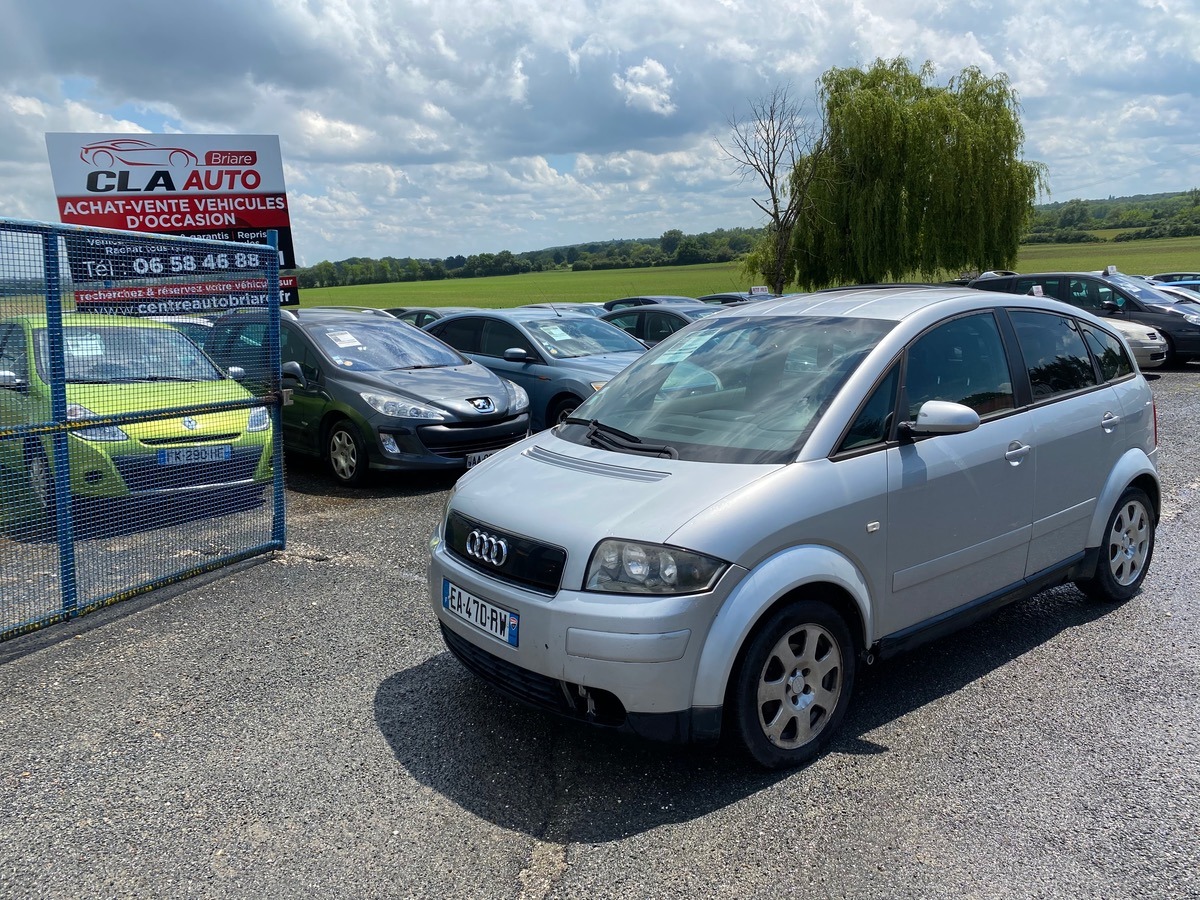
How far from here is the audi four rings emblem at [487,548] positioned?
343 cm

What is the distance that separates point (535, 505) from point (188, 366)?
123 inches

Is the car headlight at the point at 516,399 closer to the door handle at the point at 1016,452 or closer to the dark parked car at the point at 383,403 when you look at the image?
the dark parked car at the point at 383,403

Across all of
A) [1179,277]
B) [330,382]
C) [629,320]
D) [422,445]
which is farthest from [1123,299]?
[1179,277]

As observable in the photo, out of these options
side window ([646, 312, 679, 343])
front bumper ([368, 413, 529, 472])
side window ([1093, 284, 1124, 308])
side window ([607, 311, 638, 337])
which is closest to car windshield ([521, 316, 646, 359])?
front bumper ([368, 413, 529, 472])

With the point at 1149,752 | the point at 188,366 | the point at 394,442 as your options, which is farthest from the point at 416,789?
the point at 394,442

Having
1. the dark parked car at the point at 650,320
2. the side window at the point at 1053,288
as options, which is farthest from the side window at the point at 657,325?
the side window at the point at 1053,288

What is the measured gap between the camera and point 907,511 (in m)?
3.66

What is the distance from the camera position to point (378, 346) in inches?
370

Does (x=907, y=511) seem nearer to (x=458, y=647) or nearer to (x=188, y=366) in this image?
(x=458, y=647)

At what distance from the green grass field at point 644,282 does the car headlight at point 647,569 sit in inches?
1745

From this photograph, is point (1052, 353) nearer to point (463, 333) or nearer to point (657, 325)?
point (463, 333)

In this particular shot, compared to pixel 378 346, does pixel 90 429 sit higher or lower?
lower

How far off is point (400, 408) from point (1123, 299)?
15048mm

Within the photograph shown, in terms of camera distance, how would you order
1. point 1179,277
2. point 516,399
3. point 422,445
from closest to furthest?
1. point 422,445
2. point 516,399
3. point 1179,277
